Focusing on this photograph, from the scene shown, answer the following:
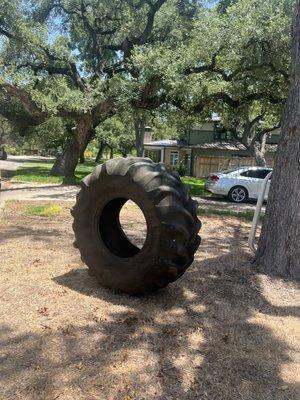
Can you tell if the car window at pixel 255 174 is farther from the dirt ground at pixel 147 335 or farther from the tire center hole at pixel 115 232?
the tire center hole at pixel 115 232

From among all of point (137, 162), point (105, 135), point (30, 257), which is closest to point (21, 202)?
point (30, 257)

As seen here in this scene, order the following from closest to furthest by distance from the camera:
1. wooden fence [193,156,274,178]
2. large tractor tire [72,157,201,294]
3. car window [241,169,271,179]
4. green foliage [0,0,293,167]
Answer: large tractor tire [72,157,201,294] < green foliage [0,0,293,167] < car window [241,169,271,179] < wooden fence [193,156,274,178]

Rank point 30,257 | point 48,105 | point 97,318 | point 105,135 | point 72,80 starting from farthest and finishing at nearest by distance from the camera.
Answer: point 105,135 < point 72,80 < point 48,105 < point 30,257 < point 97,318

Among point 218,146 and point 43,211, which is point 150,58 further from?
point 218,146

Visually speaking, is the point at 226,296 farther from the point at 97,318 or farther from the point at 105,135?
the point at 105,135

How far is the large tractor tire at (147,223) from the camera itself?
14.0 feet

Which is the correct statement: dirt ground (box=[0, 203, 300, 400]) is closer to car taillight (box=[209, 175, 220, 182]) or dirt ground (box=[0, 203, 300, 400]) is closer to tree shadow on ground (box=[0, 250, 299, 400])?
tree shadow on ground (box=[0, 250, 299, 400])

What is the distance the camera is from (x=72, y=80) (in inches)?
894

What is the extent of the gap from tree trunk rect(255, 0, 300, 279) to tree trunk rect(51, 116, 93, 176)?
50.6 ft

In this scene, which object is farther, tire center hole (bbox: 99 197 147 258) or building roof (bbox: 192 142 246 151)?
building roof (bbox: 192 142 246 151)

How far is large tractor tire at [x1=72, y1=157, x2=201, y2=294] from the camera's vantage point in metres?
4.26

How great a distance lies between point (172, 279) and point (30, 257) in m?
2.31

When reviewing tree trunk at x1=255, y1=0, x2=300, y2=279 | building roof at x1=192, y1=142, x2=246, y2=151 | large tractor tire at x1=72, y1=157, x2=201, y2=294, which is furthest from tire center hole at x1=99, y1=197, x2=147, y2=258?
building roof at x1=192, y1=142, x2=246, y2=151

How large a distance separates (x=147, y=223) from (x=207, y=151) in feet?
106
